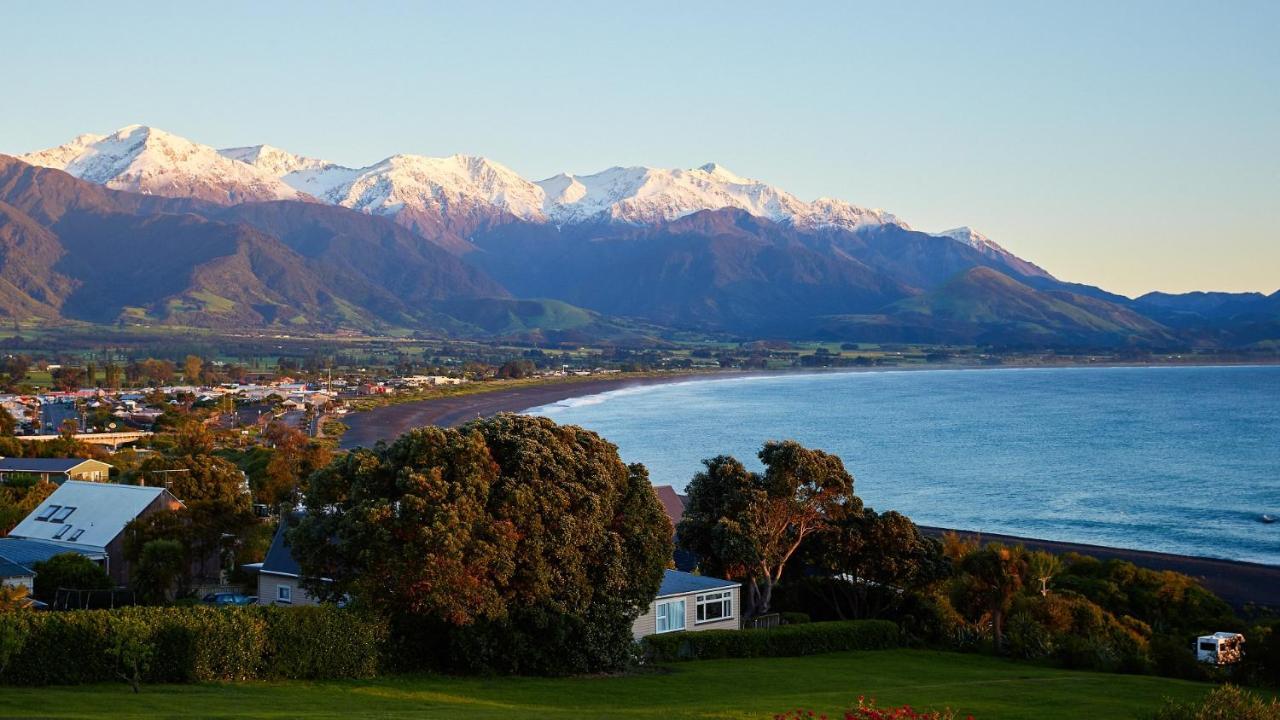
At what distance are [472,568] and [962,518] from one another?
44.6 m

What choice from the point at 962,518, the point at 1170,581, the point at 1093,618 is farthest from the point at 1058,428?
the point at 1093,618

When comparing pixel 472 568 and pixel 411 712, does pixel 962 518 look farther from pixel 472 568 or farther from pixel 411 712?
pixel 411 712

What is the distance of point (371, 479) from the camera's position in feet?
78.9

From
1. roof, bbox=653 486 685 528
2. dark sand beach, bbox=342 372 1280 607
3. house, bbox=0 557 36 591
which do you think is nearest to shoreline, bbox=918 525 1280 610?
dark sand beach, bbox=342 372 1280 607

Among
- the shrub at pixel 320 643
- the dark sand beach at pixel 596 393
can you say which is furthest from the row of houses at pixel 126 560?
the dark sand beach at pixel 596 393

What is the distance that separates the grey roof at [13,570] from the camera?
32656 millimetres

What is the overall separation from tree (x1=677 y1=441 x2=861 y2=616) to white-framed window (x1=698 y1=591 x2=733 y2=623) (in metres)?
2.12

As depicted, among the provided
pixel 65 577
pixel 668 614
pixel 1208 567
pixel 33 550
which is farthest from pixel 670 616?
pixel 1208 567

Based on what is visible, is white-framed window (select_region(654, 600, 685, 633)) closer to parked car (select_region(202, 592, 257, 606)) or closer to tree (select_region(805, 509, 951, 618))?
tree (select_region(805, 509, 951, 618))

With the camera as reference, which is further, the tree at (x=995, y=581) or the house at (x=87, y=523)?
the house at (x=87, y=523)

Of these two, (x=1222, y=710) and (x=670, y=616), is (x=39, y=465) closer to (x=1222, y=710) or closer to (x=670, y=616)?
(x=670, y=616)

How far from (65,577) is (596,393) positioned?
12081 cm

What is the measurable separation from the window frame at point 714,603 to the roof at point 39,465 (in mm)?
35825

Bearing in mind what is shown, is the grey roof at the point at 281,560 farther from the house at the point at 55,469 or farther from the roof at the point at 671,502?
the house at the point at 55,469
